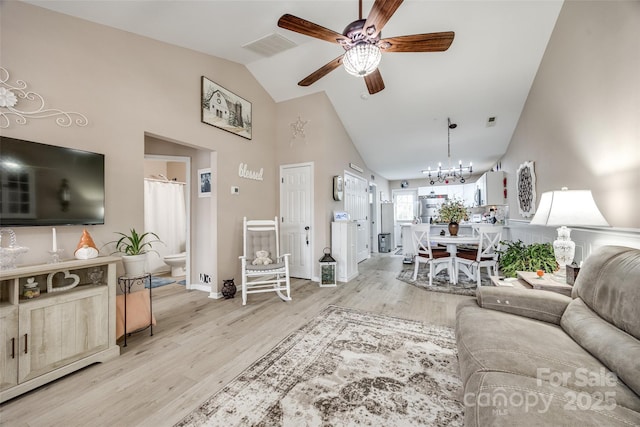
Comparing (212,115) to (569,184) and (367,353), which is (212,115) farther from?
(569,184)

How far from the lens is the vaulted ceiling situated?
2.56 meters

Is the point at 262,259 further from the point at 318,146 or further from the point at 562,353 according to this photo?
the point at 562,353

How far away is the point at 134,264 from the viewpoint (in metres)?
2.25

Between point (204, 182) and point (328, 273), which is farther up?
point (204, 182)

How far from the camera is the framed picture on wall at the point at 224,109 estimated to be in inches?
130

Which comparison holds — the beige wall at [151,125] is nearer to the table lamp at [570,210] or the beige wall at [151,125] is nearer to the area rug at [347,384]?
the area rug at [347,384]

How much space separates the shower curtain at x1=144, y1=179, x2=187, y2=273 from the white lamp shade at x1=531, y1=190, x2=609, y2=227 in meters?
5.19

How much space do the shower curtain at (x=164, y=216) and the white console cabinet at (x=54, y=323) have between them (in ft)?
9.73

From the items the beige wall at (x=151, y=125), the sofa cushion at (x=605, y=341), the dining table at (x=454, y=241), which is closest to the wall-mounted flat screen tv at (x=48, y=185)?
the beige wall at (x=151, y=125)

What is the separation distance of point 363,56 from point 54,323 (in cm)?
289

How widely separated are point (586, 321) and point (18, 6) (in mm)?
4165

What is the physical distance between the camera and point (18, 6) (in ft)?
6.04

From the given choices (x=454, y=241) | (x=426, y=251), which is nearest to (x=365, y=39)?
(x=454, y=241)

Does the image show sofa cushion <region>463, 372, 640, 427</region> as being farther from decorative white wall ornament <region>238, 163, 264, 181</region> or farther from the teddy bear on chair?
decorative white wall ornament <region>238, 163, 264, 181</region>
